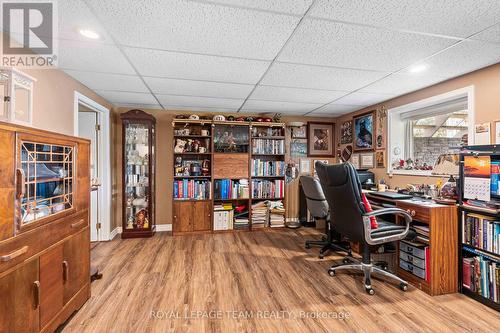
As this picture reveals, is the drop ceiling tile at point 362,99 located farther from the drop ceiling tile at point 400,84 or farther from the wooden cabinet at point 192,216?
the wooden cabinet at point 192,216

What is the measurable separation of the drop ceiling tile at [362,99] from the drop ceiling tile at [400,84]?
0.13m

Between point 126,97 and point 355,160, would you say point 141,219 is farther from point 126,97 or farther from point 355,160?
point 355,160

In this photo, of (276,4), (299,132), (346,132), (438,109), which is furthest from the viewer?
(299,132)

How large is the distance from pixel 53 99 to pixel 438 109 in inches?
166

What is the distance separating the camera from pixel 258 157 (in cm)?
440

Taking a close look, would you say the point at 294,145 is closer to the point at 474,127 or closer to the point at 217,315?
the point at 474,127

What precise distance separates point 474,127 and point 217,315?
2.94 metres

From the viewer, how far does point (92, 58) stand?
6.69 ft

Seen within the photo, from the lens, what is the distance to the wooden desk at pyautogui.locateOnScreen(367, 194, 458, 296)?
6.86 ft

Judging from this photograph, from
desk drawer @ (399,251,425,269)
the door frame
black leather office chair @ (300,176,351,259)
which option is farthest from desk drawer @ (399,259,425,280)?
the door frame

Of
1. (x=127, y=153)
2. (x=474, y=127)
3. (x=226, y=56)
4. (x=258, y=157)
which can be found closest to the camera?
(x=226, y=56)

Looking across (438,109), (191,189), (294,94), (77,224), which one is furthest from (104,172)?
(438,109)

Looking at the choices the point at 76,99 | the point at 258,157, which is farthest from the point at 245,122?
the point at 76,99

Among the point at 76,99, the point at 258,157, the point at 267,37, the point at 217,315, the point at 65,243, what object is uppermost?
the point at 267,37
